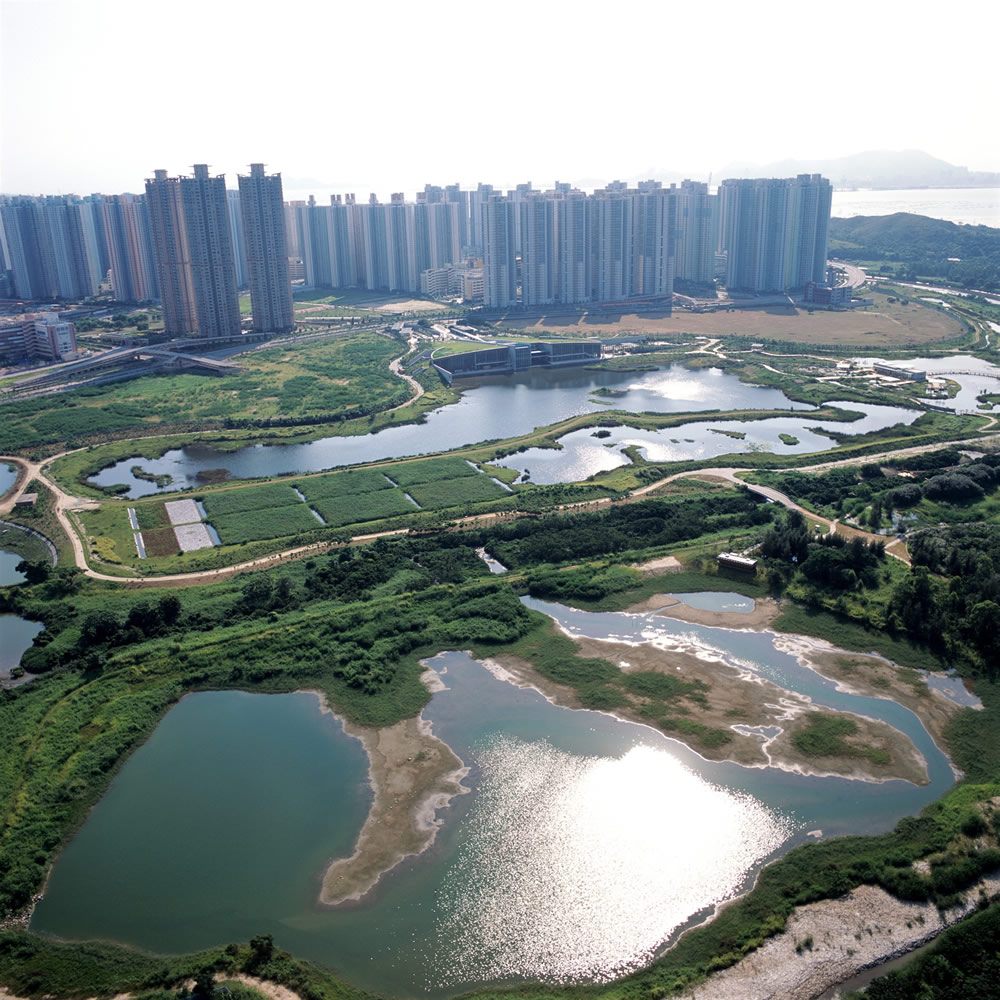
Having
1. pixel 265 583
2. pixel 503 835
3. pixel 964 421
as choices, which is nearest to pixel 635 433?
pixel 964 421

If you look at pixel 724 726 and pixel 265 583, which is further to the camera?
pixel 265 583

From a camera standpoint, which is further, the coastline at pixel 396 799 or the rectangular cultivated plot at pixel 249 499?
the rectangular cultivated plot at pixel 249 499

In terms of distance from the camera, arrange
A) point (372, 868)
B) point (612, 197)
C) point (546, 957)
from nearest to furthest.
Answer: point (546, 957)
point (372, 868)
point (612, 197)

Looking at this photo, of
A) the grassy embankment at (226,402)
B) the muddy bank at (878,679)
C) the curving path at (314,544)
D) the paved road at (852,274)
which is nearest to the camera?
the muddy bank at (878,679)

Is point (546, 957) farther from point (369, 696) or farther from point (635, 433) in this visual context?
point (635, 433)

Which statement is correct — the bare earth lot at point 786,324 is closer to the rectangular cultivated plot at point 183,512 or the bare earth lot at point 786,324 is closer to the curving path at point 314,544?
the curving path at point 314,544

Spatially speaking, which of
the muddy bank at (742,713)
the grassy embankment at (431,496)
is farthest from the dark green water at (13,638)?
the muddy bank at (742,713)

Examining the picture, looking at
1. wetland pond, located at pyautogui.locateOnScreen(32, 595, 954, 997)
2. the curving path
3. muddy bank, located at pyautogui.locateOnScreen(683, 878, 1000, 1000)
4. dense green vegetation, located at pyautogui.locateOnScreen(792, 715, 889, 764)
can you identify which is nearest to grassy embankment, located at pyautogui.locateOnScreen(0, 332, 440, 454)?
the curving path
